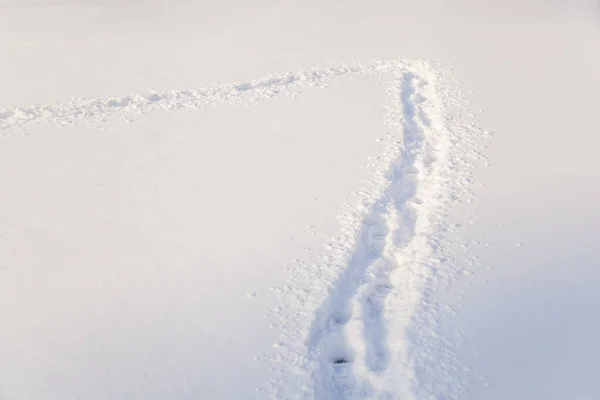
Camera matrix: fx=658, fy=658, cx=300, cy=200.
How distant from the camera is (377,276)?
4629mm

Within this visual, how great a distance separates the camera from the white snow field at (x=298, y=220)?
3781 mm

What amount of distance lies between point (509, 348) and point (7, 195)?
419 cm

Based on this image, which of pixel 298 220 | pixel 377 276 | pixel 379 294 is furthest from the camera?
pixel 298 220

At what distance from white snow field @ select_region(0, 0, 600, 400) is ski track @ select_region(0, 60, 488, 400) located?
0.02m

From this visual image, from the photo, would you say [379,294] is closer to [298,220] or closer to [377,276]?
[377,276]

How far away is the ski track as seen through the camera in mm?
3721

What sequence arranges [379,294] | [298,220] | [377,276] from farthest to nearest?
[298,220] → [377,276] → [379,294]

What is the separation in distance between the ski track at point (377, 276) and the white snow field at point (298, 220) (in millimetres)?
18

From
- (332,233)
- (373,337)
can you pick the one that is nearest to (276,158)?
(332,233)

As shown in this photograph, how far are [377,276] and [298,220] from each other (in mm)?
917

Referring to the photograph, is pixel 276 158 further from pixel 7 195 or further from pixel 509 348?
pixel 509 348

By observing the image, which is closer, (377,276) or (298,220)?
(377,276)

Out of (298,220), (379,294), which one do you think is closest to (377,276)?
(379,294)

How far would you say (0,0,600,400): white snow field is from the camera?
3.78 m
